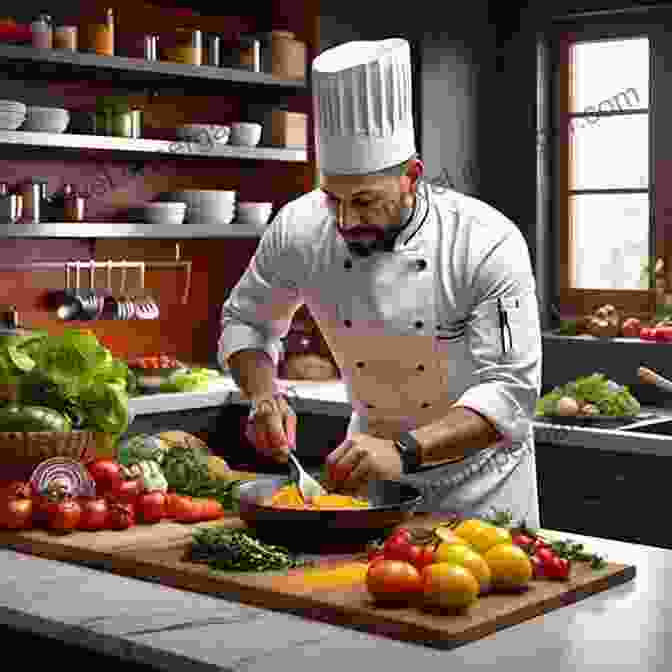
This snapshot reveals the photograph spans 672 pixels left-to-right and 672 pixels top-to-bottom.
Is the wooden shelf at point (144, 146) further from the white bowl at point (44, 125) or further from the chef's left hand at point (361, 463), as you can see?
the chef's left hand at point (361, 463)

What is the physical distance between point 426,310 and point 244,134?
10.1ft

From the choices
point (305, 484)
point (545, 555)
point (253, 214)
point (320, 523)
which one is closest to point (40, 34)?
point (253, 214)

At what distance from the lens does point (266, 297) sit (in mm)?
3445

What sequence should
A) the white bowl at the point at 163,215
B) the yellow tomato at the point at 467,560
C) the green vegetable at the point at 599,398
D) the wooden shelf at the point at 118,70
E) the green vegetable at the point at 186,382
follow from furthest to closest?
the white bowl at the point at 163,215 → the green vegetable at the point at 186,382 → the wooden shelf at the point at 118,70 → the green vegetable at the point at 599,398 → the yellow tomato at the point at 467,560

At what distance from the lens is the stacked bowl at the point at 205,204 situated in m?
6.08

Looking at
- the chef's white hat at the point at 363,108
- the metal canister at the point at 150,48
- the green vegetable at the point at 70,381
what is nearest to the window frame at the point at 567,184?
the metal canister at the point at 150,48

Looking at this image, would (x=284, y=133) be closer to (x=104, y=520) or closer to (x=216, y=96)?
(x=216, y=96)

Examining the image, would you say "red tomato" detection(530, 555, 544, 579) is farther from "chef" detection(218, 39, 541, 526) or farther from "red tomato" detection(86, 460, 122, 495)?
"red tomato" detection(86, 460, 122, 495)

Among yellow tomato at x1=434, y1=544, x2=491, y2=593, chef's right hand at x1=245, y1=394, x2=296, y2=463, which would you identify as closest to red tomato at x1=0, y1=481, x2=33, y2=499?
chef's right hand at x1=245, y1=394, x2=296, y2=463

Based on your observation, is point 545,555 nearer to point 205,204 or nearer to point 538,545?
point 538,545

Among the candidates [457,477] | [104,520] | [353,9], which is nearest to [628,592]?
[457,477]

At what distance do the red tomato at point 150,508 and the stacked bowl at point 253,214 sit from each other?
10.9 feet

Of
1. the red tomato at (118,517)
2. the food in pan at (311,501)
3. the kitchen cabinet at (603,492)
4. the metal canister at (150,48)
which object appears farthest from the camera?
the metal canister at (150,48)

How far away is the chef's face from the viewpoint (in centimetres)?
300
